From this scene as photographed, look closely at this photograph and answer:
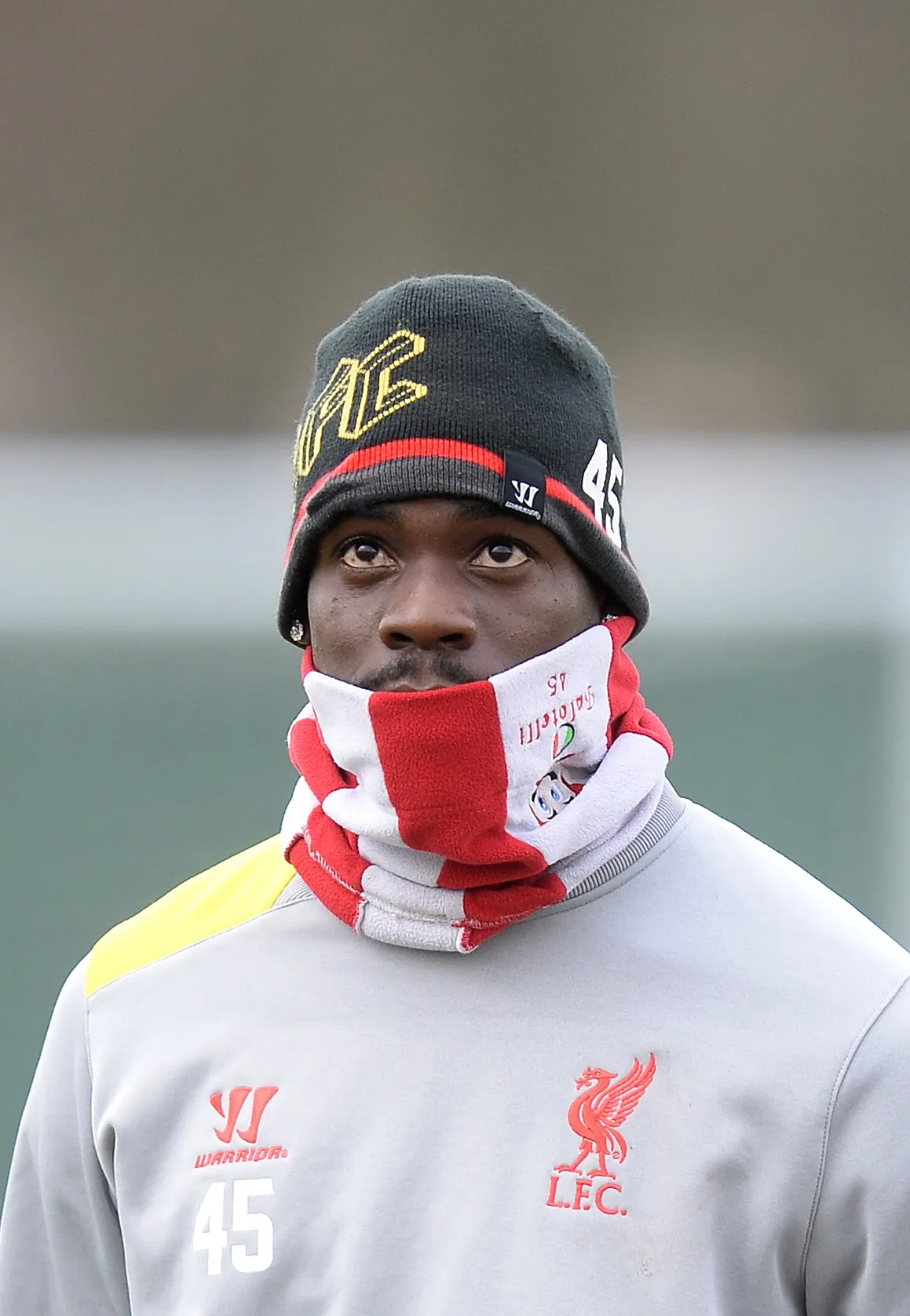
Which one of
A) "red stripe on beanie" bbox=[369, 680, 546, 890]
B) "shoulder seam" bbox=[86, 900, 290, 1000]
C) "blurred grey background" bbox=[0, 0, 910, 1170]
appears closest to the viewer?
"red stripe on beanie" bbox=[369, 680, 546, 890]

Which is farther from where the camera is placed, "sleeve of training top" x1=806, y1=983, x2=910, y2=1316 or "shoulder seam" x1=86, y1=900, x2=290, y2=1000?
"shoulder seam" x1=86, y1=900, x2=290, y2=1000

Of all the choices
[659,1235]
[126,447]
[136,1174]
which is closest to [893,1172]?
[659,1235]

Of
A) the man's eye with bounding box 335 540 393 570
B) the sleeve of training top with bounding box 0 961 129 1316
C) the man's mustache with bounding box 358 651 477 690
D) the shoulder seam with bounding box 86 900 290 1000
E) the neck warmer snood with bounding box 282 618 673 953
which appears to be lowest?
the sleeve of training top with bounding box 0 961 129 1316

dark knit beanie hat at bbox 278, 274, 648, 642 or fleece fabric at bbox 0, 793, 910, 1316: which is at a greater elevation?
dark knit beanie hat at bbox 278, 274, 648, 642

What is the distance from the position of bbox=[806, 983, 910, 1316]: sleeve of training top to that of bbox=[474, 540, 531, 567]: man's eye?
2.06ft

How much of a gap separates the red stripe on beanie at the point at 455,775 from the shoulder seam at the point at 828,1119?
14.4 inches

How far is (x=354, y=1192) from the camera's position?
1.46m

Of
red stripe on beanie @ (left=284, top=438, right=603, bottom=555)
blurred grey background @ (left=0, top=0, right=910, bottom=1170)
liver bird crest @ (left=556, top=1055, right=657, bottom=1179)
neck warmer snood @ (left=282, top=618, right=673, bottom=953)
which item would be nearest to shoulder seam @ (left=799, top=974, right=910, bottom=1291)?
liver bird crest @ (left=556, top=1055, right=657, bottom=1179)

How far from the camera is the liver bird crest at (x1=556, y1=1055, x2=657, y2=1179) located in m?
1.42

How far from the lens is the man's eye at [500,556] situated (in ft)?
5.11

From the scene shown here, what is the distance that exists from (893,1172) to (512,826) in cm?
51

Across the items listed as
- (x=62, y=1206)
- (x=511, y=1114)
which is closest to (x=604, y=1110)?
(x=511, y=1114)

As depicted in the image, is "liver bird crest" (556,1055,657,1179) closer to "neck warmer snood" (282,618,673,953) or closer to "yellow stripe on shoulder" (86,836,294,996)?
"neck warmer snood" (282,618,673,953)

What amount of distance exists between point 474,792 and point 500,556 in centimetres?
27
